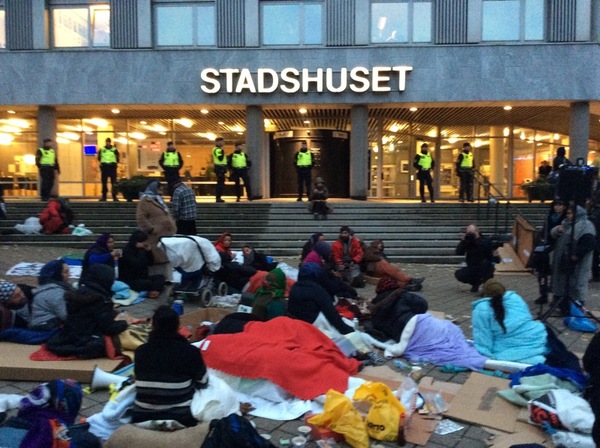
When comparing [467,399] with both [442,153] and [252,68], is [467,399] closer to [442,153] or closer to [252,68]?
[252,68]

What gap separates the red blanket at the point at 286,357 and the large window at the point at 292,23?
15.2 meters

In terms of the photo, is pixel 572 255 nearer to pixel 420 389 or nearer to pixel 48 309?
pixel 420 389

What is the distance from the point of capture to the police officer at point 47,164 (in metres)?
16.6

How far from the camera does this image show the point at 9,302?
5.95m

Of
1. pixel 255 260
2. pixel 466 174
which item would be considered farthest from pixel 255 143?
pixel 255 260

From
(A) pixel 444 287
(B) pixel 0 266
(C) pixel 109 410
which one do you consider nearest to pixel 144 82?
(B) pixel 0 266

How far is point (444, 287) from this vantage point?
1013cm

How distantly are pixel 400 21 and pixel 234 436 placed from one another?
58.0 feet

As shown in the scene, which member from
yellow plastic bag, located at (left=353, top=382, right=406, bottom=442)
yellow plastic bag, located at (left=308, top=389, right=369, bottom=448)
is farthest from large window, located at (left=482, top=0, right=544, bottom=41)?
yellow plastic bag, located at (left=308, top=389, right=369, bottom=448)

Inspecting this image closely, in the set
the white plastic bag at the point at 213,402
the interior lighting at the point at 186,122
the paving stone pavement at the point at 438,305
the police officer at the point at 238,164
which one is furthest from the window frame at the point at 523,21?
the white plastic bag at the point at 213,402

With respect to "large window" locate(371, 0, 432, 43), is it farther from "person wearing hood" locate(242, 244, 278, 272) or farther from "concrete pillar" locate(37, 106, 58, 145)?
"concrete pillar" locate(37, 106, 58, 145)

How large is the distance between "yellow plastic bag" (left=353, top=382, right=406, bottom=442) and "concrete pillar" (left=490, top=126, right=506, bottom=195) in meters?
20.6

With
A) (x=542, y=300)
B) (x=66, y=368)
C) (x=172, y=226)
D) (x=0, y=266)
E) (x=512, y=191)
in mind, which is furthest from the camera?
(x=512, y=191)

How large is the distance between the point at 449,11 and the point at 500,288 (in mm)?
14955
